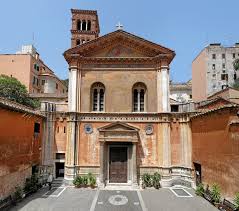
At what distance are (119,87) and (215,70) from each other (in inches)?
1899

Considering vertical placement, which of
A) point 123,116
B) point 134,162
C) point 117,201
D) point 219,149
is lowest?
point 117,201

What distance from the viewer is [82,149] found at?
21406 mm

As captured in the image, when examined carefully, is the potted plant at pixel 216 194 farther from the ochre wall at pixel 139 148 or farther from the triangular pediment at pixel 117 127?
the triangular pediment at pixel 117 127

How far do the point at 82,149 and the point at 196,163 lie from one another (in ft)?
30.5

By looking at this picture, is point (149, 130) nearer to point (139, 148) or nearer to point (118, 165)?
point (139, 148)

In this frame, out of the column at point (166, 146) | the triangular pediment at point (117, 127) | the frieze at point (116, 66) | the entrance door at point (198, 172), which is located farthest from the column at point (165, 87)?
the entrance door at point (198, 172)

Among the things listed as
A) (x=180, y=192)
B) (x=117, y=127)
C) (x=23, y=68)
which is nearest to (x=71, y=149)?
(x=117, y=127)

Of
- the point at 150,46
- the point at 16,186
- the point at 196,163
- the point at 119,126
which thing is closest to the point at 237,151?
the point at 196,163

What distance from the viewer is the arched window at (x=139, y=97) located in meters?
22.3

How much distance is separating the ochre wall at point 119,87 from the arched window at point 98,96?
1.27 ft

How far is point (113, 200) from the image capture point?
16812 mm

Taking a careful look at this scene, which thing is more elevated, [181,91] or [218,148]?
[181,91]

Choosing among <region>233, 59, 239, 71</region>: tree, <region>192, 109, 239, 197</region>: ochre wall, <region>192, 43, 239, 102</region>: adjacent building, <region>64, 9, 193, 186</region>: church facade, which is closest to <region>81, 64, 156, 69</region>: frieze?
<region>64, 9, 193, 186</region>: church facade

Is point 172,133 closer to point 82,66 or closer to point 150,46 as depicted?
point 150,46
